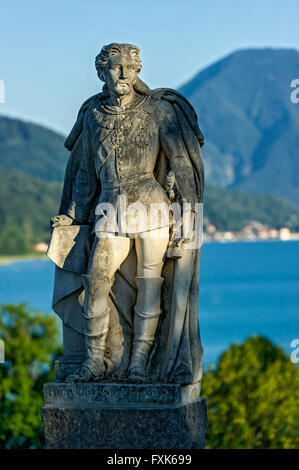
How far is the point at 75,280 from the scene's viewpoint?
10.3 meters

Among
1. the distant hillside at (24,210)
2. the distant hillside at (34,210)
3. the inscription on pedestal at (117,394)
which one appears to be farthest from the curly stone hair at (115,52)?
the distant hillside at (24,210)

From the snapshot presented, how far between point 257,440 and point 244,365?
337cm

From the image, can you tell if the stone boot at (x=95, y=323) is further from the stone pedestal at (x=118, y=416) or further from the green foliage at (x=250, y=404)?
the green foliage at (x=250, y=404)

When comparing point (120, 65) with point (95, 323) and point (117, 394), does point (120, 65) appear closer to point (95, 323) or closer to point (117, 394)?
point (95, 323)

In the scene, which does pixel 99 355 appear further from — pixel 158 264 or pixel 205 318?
pixel 205 318

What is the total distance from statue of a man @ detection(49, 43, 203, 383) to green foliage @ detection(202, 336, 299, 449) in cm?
2092

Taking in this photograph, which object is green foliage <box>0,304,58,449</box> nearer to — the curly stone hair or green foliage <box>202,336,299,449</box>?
green foliage <box>202,336,299,449</box>

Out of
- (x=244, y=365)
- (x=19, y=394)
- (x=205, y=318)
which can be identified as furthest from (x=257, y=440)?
(x=205, y=318)

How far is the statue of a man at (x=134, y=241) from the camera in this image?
9992mm

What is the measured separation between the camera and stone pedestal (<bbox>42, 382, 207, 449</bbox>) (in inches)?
379

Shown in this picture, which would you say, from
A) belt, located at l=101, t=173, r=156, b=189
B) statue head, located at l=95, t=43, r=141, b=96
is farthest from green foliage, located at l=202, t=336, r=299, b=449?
statue head, located at l=95, t=43, r=141, b=96

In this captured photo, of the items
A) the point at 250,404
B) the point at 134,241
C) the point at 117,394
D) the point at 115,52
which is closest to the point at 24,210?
the point at 250,404

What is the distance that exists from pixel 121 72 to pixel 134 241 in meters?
1.66

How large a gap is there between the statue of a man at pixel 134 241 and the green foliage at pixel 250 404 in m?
20.9
